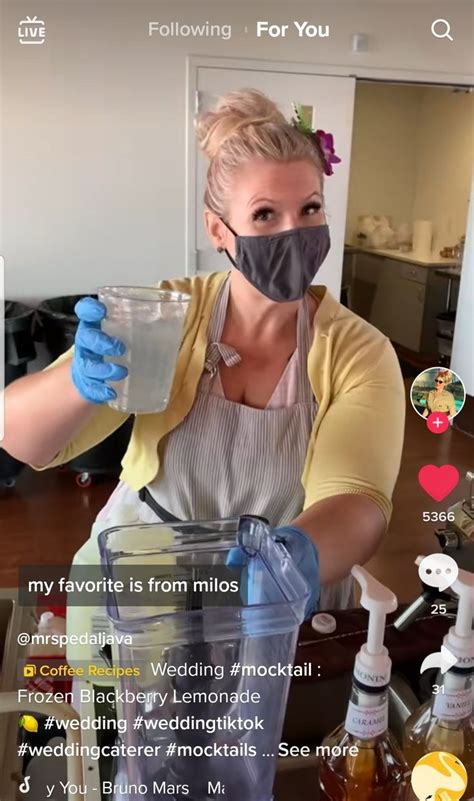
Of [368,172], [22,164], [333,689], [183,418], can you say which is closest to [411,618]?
[333,689]

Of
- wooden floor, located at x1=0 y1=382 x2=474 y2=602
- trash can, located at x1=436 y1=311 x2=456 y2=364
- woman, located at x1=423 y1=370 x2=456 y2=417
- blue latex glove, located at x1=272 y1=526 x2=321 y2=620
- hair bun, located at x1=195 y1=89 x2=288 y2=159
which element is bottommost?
wooden floor, located at x1=0 y1=382 x2=474 y2=602

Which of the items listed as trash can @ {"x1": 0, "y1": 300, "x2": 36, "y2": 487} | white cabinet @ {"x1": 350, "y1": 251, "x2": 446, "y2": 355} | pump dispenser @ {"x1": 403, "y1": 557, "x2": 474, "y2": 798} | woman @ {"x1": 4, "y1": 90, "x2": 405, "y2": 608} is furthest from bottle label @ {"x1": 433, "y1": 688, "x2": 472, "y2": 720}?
trash can @ {"x1": 0, "y1": 300, "x2": 36, "y2": 487}

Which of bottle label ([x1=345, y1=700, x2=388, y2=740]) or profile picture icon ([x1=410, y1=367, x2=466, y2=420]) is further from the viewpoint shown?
profile picture icon ([x1=410, y1=367, x2=466, y2=420])

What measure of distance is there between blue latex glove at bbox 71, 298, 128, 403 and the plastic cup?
1 cm

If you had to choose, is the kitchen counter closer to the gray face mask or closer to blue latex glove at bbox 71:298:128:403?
the gray face mask

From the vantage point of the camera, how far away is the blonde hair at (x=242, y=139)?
1.85ft

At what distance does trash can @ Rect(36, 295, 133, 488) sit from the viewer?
0.85 metres

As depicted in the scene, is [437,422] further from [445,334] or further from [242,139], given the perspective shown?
[242,139]

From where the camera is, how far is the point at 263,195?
57 centimetres

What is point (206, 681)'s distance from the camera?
1.27ft

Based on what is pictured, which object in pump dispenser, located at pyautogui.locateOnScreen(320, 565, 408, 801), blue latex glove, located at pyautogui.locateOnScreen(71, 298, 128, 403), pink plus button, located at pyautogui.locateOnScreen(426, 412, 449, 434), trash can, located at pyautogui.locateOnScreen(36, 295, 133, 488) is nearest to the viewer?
pump dispenser, located at pyautogui.locateOnScreen(320, 565, 408, 801)

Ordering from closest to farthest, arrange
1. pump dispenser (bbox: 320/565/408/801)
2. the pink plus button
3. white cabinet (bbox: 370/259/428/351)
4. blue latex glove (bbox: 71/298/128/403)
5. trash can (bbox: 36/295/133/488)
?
pump dispenser (bbox: 320/565/408/801), blue latex glove (bbox: 71/298/128/403), the pink plus button, white cabinet (bbox: 370/259/428/351), trash can (bbox: 36/295/133/488)

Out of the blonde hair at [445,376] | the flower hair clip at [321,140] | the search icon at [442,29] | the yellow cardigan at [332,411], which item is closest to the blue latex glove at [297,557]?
the yellow cardigan at [332,411]

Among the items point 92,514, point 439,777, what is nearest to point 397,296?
point 439,777
